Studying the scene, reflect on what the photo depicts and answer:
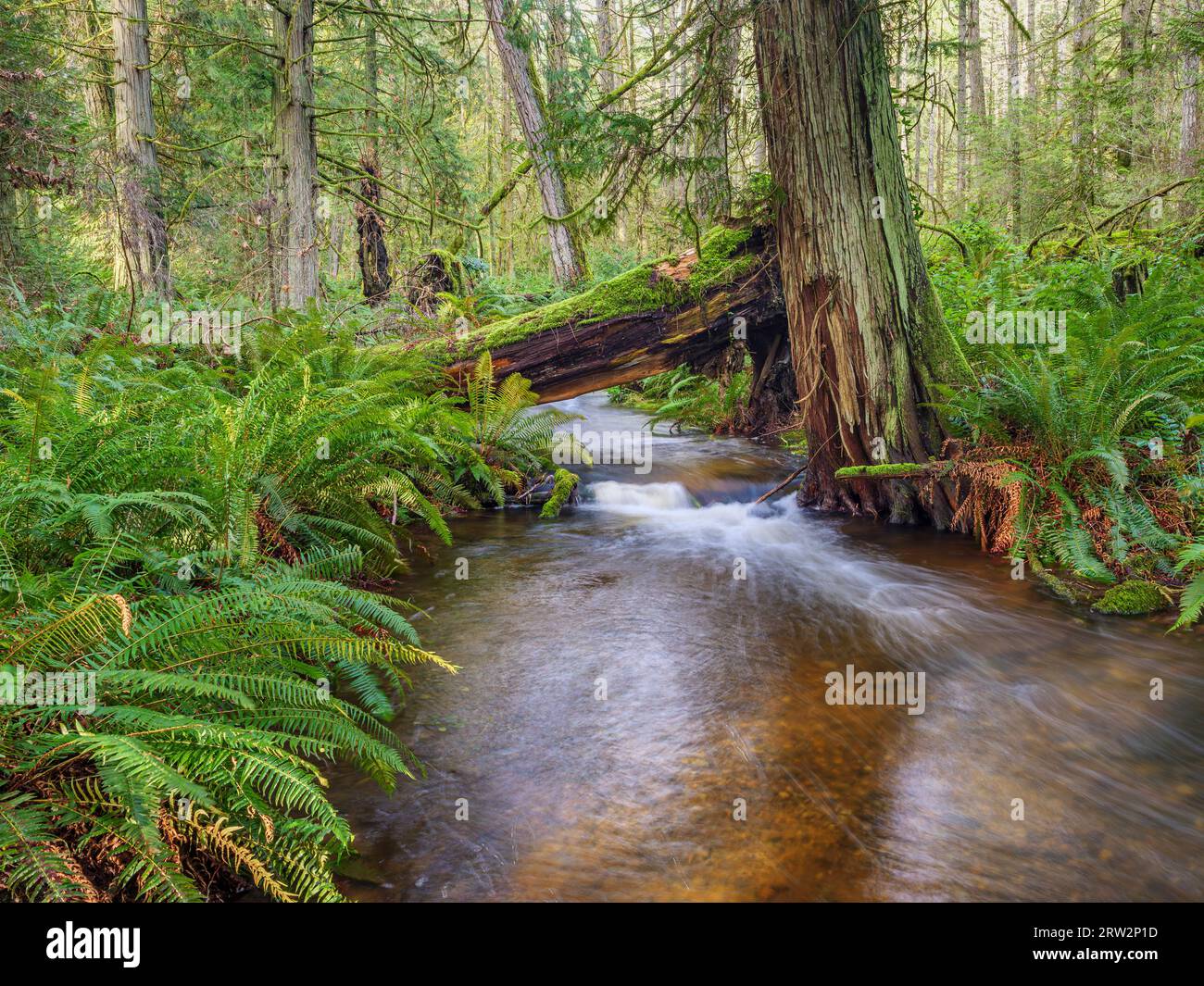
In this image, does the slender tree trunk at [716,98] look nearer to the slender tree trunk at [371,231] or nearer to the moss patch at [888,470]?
the moss patch at [888,470]

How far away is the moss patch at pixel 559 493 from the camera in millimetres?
6750

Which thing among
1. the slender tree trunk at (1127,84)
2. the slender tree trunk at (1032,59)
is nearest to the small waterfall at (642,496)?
the slender tree trunk at (1032,59)

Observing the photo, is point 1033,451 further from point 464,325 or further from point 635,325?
point 464,325

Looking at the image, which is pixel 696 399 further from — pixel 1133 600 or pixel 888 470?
pixel 1133 600

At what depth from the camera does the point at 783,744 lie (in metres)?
2.98

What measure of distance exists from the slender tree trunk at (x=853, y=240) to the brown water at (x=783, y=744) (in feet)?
3.57

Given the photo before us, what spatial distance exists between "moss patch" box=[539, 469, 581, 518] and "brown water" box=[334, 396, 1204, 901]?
4.78 feet

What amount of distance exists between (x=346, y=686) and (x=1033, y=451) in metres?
4.56

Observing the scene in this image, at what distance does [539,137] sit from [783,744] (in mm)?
10521

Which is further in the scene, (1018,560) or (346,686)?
(1018,560)

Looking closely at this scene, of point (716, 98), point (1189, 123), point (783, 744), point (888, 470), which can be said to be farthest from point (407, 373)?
point (1189, 123)

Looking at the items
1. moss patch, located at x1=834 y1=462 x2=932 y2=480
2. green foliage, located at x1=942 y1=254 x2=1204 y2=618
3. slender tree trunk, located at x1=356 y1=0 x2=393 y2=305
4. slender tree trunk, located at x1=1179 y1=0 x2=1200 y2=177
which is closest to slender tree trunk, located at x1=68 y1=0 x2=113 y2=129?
slender tree trunk, located at x1=356 y1=0 x2=393 y2=305

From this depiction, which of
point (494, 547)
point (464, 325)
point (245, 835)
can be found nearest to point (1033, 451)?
point (494, 547)

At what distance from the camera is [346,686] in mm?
3334
